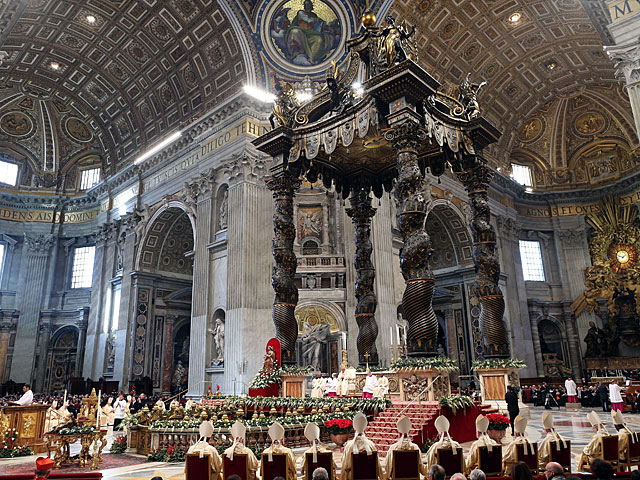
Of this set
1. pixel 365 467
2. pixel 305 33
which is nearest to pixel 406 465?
pixel 365 467

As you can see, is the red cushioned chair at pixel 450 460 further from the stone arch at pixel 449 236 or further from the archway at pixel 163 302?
the stone arch at pixel 449 236

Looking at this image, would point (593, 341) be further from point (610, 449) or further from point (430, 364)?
point (610, 449)

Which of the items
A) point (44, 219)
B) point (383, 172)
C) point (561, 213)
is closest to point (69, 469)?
point (383, 172)

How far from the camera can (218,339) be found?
1636cm

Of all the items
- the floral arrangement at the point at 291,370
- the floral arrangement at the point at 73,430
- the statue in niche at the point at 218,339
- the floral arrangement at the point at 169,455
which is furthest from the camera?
the statue in niche at the point at 218,339

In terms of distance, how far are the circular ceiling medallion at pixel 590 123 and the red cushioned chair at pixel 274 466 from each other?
27.5 meters

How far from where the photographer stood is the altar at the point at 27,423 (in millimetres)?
8820

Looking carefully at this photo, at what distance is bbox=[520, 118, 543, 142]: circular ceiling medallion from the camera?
26656 millimetres

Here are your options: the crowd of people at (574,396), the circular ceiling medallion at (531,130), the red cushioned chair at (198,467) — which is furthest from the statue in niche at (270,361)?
the circular ceiling medallion at (531,130)

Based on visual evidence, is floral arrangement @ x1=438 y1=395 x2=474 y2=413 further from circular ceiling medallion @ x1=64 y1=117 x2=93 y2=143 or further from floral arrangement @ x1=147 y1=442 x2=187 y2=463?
circular ceiling medallion @ x1=64 y1=117 x2=93 y2=143

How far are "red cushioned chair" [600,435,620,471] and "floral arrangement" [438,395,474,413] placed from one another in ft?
8.54

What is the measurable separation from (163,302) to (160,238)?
2.89 m

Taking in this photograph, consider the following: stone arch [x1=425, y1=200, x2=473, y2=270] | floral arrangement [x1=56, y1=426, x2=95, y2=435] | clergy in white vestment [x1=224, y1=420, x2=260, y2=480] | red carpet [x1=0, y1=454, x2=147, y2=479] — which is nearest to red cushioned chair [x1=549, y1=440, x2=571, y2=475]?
clergy in white vestment [x1=224, y1=420, x2=260, y2=480]

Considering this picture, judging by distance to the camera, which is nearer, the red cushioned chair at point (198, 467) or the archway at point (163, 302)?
the red cushioned chair at point (198, 467)
